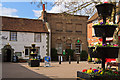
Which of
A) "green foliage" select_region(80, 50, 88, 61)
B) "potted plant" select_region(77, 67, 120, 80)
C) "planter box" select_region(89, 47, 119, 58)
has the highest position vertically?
"planter box" select_region(89, 47, 119, 58)

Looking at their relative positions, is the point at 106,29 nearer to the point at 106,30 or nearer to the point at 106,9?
the point at 106,30

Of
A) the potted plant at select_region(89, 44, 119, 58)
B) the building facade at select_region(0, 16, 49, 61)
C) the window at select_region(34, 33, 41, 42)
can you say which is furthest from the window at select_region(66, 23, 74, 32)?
the potted plant at select_region(89, 44, 119, 58)

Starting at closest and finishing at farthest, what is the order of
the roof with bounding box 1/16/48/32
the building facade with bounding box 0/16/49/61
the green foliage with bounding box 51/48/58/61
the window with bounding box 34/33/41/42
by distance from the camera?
the building facade with bounding box 0/16/49/61
the roof with bounding box 1/16/48/32
the window with bounding box 34/33/41/42
the green foliage with bounding box 51/48/58/61

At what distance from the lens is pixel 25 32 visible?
2888cm

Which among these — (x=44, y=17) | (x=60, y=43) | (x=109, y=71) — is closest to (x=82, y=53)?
(x=60, y=43)

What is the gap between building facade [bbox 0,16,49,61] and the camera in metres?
27.5

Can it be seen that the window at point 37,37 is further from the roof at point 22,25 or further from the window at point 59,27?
the window at point 59,27

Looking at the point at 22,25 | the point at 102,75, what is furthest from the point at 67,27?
the point at 102,75

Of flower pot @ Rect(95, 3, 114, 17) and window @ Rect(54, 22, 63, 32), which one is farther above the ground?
window @ Rect(54, 22, 63, 32)

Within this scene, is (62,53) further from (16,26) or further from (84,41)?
(16,26)

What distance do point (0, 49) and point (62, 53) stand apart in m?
11.6

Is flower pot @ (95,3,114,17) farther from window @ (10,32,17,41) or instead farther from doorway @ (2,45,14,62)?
window @ (10,32,17,41)

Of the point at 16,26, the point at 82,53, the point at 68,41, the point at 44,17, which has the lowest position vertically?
the point at 82,53

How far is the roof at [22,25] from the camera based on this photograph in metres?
28.3
